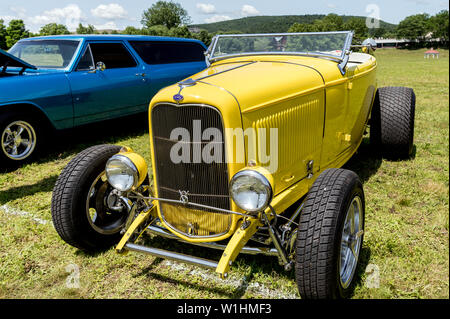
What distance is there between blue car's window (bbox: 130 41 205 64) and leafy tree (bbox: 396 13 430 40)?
90632mm

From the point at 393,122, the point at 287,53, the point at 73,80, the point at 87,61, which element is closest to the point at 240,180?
the point at 287,53

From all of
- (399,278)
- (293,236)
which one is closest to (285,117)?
(293,236)

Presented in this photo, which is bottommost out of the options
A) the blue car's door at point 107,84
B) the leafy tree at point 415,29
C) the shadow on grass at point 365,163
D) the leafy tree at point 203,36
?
the shadow on grass at point 365,163

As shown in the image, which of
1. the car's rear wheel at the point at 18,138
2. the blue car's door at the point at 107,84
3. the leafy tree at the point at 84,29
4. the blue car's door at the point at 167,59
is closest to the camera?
the car's rear wheel at the point at 18,138

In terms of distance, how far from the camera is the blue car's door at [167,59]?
7002mm

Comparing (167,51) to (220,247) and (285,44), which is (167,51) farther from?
(220,247)

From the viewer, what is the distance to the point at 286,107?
2.81m

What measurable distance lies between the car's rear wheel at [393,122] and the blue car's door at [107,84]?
413cm

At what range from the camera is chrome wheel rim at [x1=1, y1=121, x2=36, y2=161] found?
512cm

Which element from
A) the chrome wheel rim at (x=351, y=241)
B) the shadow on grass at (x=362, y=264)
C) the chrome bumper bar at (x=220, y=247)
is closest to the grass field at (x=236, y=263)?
the shadow on grass at (x=362, y=264)

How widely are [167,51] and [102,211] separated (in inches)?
202

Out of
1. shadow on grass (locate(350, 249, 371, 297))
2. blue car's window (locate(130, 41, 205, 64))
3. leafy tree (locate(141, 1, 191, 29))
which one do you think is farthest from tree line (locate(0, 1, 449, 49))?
shadow on grass (locate(350, 249, 371, 297))

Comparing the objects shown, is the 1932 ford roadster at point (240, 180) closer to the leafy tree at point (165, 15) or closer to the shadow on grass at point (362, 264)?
the shadow on grass at point (362, 264)
